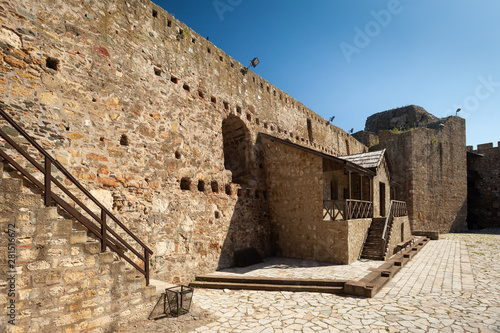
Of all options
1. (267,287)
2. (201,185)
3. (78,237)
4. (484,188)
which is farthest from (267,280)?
(484,188)

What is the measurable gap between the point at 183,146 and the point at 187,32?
4037 mm

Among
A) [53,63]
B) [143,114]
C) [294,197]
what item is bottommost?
[294,197]

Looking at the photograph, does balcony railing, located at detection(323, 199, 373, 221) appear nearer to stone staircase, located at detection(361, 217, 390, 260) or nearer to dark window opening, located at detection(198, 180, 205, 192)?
stone staircase, located at detection(361, 217, 390, 260)

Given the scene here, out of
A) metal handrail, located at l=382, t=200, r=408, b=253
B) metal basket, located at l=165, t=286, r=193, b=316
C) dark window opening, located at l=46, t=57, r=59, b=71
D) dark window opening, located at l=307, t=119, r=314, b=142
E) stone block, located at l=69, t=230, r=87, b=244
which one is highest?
dark window opening, located at l=307, t=119, r=314, b=142

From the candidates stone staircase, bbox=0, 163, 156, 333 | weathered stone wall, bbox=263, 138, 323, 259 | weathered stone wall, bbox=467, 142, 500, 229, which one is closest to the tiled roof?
weathered stone wall, bbox=263, 138, 323, 259

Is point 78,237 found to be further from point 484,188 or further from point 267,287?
point 484,188

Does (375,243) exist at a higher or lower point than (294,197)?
lower

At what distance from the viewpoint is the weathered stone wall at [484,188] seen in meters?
23.7

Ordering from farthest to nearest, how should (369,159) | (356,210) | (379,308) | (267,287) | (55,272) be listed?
(369,159), (356,210), (267,287), (379,308), (55,272)

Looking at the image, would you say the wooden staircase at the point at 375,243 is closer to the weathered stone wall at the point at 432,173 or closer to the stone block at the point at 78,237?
the stone block at the point at 78,237

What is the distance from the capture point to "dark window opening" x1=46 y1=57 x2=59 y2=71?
243 inches

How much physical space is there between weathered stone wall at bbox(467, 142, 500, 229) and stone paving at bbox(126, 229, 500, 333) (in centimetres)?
1903

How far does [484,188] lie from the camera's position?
2438 centimetres

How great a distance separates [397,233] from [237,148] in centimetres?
848
